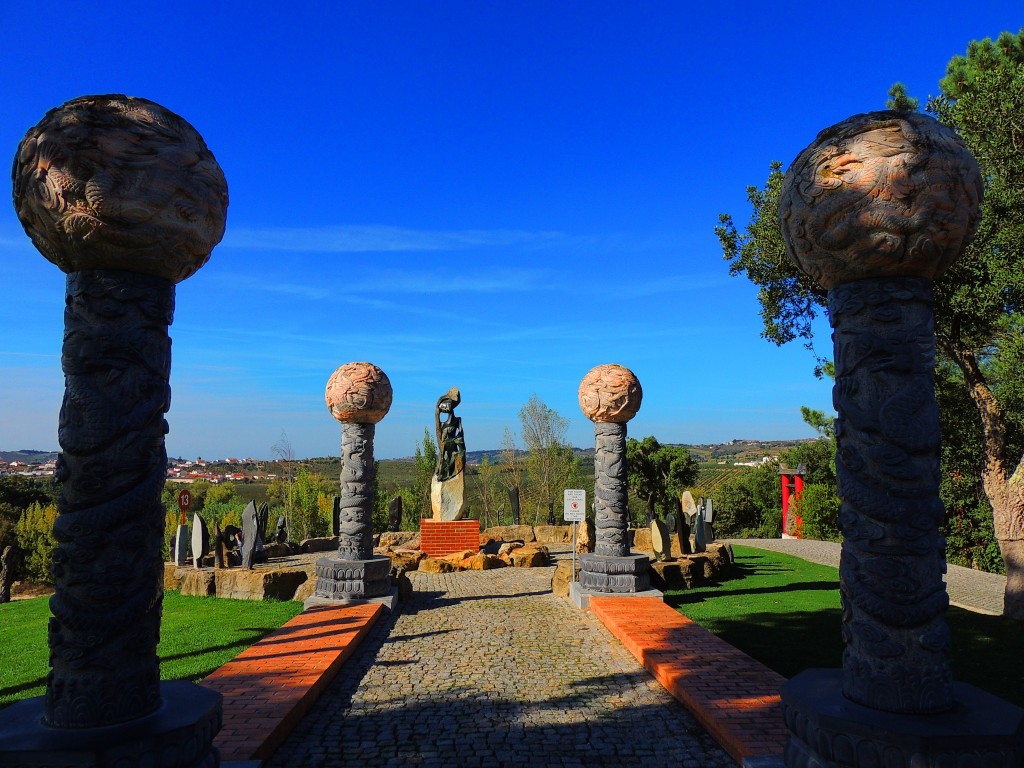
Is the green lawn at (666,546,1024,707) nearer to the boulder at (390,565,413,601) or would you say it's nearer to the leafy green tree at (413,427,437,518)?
the boulder at (390,565,413,601)

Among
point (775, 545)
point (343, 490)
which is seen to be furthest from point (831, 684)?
point (775, 545)

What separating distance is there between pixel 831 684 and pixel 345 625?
20.1 ft

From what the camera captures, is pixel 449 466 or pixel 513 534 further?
pixel 513 534

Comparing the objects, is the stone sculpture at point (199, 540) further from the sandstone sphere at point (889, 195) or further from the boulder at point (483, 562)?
the sandstone sphere at point (889, 195)

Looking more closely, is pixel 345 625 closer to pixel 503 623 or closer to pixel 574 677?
pixel 503 623

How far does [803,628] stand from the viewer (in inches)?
330

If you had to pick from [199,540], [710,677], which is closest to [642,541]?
[199,540]

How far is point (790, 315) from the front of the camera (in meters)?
12.3

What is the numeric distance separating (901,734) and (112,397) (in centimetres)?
440

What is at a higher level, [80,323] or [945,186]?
[945,186]

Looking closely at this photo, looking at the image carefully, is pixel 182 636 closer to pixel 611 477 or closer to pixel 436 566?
pixel 611 477

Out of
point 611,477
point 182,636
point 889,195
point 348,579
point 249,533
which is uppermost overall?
point 889,195

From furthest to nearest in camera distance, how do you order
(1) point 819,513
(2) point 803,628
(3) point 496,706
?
(1) point 819,513
(2) point 803,628
(3) point 496,706

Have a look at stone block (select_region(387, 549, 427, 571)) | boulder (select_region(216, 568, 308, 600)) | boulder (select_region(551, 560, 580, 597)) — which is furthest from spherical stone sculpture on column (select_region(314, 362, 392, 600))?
stone block (select_region(387, 549, 427, 571))
